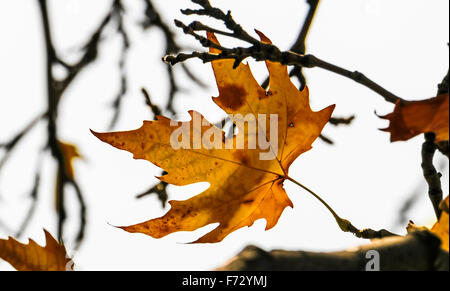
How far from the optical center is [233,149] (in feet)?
3.00

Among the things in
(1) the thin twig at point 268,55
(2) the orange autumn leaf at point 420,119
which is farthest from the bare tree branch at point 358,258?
(1) the thin twig at point 268,55

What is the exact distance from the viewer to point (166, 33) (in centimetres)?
239

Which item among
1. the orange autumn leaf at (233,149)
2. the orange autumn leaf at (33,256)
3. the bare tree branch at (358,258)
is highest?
the orange autumn leaf at (233,149)

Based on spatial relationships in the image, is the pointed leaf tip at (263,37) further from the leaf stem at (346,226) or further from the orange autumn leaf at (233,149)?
the leaf stem at (346,226)

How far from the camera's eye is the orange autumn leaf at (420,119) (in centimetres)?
62

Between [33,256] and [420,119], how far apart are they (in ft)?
2.00

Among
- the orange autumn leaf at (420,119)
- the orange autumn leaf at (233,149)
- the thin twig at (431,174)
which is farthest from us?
the orange autumn leaf at (233,149)

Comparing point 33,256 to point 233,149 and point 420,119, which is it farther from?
point 420,119

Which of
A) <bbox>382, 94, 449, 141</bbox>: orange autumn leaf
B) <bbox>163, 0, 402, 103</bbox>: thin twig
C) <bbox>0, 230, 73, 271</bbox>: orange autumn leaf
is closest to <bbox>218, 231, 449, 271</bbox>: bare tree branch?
<bbox>382, 94, 449, 141</bbox>: orange autumn leaf

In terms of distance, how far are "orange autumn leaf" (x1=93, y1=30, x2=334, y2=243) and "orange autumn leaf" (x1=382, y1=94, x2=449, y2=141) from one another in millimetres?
201

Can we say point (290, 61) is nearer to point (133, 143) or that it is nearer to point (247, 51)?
point (247, 51)

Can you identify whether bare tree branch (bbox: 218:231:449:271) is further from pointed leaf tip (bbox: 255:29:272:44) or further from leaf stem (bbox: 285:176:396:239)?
pointed leaf tip (bbox: 255:29:272:44)

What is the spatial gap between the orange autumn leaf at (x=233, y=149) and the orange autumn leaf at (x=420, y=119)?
201 millimetres

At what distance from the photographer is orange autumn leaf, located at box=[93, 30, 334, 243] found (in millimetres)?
865
